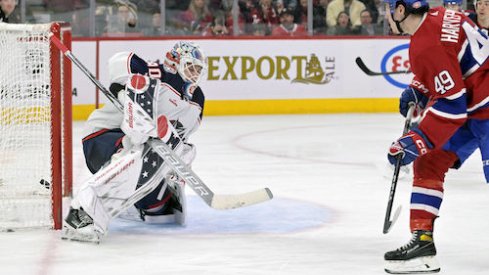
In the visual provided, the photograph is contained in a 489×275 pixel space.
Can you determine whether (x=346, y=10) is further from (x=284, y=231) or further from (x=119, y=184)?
(x=119, y=184)

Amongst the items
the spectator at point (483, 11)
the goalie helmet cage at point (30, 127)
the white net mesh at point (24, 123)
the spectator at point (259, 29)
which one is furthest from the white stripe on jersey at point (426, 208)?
the spectator at point (259, 29)

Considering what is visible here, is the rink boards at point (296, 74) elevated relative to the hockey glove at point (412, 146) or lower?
lower

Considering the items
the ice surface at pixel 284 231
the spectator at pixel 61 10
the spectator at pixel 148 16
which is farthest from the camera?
the spectator at pixel 148 16

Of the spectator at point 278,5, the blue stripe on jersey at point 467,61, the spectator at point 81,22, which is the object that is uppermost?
the blue stripe on jersey at point 467,61

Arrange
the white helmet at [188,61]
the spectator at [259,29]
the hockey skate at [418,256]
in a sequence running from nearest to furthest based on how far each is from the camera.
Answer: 1. the hockey skate at [418,256]
2. the white helmet at [188,61]
3. the spectator at [259,29]

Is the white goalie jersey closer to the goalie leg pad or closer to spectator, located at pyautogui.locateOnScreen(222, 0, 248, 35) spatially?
the goalie leg pad

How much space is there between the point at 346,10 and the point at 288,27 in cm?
64

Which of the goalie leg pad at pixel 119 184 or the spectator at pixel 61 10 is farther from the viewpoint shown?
the spectator at pixel 61 10

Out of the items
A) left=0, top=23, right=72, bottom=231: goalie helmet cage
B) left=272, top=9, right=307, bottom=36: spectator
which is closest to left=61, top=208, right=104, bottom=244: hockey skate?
left=0, top=23, right=72, bottom=231: goalie helmet cage

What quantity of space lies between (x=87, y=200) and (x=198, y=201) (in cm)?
112

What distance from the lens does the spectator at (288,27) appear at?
962cm

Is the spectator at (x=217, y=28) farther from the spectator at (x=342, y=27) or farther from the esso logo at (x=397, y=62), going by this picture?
the esso logo at (x=397, y=62)

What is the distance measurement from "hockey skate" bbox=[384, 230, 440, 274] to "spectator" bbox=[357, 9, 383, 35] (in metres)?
6.41

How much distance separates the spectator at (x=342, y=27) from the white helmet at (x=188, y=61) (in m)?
5.72
